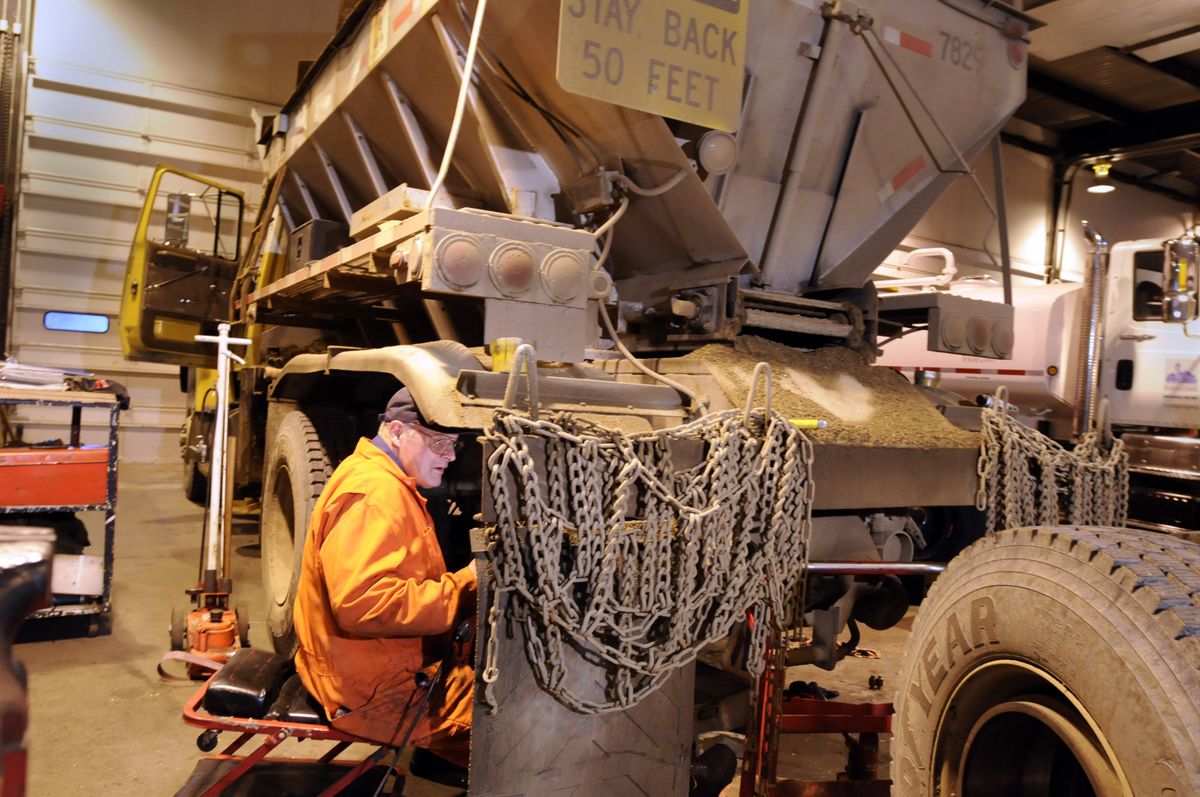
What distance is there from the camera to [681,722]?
8.74 ft

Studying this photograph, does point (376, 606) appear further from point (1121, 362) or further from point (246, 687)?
point (1121, 362)

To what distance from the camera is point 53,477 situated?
474 cm

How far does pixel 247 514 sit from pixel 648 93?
7243mm

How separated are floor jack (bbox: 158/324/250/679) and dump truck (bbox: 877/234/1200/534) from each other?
3.45 meters

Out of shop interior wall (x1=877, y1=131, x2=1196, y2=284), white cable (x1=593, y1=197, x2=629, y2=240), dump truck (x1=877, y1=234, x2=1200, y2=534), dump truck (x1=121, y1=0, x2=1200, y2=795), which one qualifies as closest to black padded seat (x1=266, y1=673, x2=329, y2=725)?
dump truck (x1=121, y1=0, x2=1200, y2=795)

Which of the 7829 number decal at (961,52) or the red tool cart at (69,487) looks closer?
the 7829 number decal at (961,52)

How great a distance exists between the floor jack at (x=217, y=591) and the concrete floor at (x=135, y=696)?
0.24 metres

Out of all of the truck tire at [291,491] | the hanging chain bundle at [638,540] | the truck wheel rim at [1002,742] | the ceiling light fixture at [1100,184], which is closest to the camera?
the truck wheel rim at [1002,742]

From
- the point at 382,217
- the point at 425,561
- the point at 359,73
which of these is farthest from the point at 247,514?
the point at 425,561

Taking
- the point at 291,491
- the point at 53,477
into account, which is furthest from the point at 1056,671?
the point at 53,477

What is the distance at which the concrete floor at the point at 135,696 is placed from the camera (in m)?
3.37

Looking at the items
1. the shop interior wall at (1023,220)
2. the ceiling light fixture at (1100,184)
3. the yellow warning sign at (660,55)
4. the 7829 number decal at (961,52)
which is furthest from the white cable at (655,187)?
the ceiling light fixture at (1100,184)

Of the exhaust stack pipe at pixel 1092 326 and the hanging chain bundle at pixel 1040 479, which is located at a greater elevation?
the exhaust stack pipe at pixel 1092 326

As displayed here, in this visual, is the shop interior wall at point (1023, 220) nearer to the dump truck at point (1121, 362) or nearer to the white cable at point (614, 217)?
the dump truck at point (1121, 362)
